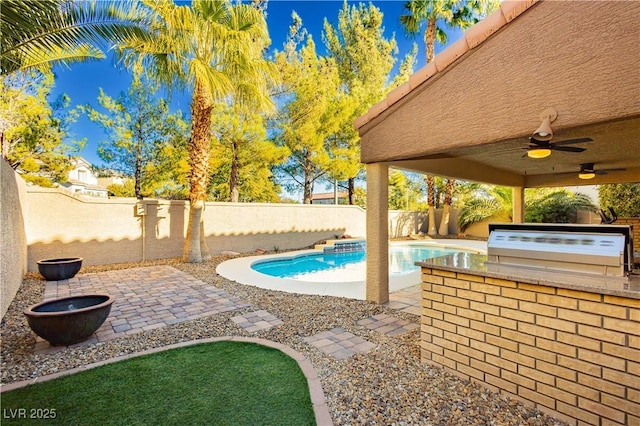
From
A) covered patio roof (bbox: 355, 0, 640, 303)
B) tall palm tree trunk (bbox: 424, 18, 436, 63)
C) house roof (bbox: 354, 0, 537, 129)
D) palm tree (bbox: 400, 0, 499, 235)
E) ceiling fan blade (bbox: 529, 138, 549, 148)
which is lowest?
ceiling fan blade (bbox: 529, 138, 549, 148)

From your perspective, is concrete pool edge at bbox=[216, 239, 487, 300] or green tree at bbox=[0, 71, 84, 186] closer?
concrete pool edge at bbox=[216, 239, 487, 300]

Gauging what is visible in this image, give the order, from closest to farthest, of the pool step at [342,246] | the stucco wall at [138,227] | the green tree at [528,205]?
the stucco wall at [138,227]
the pool step at [342,246]
the green tree at [528,205]

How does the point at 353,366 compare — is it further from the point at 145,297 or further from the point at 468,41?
the point at 145,297

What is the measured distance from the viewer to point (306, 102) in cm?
1672

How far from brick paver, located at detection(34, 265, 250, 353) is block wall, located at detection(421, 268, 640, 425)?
416cm

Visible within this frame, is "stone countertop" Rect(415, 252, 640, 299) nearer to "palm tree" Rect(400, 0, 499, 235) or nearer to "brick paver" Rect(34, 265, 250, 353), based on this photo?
"brick paver" Rect(34, 265, 250, 353)

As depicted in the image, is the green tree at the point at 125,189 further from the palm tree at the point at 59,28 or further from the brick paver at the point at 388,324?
the brick paver at the point at 388,324

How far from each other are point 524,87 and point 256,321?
5.26 meters

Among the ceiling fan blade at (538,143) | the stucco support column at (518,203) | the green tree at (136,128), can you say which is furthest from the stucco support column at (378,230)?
the green tree at (136,128)

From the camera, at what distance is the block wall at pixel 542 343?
8.46ft

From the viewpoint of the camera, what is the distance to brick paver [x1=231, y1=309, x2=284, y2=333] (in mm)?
5188

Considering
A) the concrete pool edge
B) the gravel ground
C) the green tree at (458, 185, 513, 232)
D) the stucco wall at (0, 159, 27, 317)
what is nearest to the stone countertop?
the gravel ground

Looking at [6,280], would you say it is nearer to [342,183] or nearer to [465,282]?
[465,282]

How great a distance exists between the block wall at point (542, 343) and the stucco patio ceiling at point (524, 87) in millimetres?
1842
